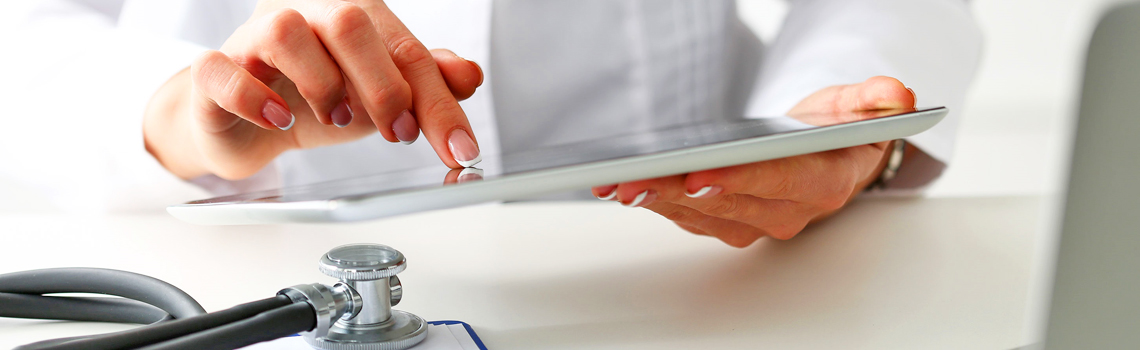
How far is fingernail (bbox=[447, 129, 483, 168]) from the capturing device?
312mm

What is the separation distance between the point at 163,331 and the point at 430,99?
0.61 feet

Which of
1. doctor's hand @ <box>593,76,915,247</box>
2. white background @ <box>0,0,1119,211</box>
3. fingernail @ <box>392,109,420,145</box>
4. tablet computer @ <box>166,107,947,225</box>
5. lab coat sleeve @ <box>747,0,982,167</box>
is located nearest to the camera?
tablet computer @ <box>166,107,947,225</box>

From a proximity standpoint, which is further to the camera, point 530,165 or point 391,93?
point 391,93

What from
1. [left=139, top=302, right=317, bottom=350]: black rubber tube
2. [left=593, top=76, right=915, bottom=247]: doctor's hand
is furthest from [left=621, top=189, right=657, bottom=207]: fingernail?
[left=139, top=302, right=317, bottom=350]: black rubber tube

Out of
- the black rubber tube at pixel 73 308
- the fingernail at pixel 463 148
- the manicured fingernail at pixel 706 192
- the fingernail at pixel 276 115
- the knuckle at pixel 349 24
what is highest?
the knuckle at pixel 349 24

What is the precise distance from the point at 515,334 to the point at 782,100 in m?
0.38

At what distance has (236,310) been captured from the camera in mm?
216

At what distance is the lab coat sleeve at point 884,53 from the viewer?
1.87 ft

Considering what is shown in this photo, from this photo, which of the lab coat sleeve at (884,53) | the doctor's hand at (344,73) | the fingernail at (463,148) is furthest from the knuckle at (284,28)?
the lab coat sleeve at (884,53)

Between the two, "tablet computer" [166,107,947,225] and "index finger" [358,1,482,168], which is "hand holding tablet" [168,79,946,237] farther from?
"index finger" [358,1,482,168]

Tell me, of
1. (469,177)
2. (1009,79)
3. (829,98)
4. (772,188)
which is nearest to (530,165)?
(469,177)

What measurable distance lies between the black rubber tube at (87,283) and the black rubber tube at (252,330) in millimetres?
96

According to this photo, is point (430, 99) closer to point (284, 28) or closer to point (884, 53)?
point (284, 28)

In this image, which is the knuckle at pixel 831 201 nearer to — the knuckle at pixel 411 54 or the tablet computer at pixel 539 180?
the tablet computer at pixel 539 180
